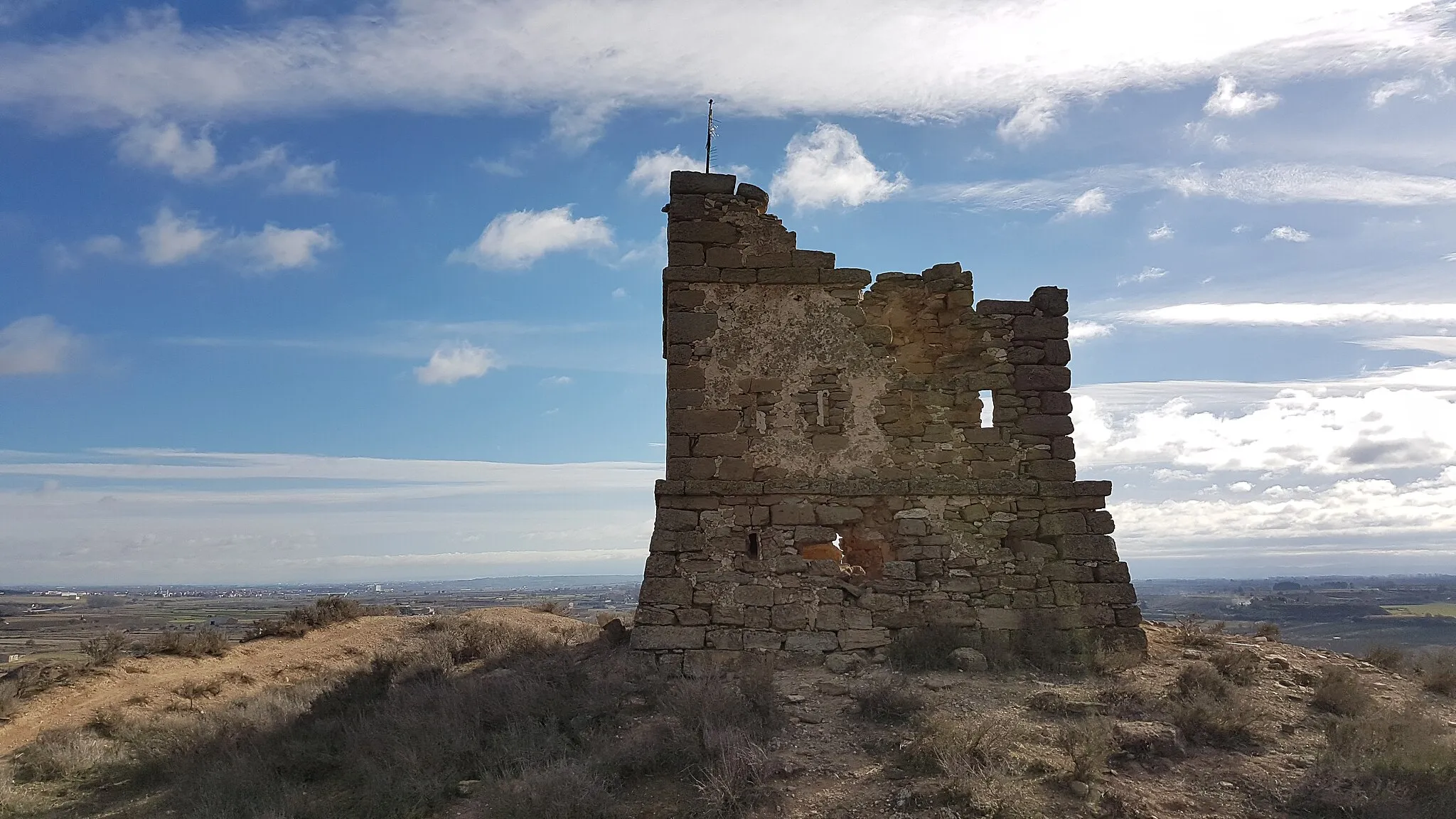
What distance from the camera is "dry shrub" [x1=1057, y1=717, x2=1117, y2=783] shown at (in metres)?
6.08

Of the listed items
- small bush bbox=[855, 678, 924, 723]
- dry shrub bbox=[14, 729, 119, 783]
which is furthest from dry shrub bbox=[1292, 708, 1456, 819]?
dry shrub bbox=[14, 729, 119, 783]

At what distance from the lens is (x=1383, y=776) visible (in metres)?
6.10

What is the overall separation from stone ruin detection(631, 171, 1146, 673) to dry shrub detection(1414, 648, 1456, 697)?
2.90 metres

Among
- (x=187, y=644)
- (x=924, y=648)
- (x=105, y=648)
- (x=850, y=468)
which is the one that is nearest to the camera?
(x=924, y=648)

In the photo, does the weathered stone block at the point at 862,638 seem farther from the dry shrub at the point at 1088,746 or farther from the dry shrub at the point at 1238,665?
the dry shrub at the point at 1238,665

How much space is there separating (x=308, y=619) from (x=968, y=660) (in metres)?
12.9

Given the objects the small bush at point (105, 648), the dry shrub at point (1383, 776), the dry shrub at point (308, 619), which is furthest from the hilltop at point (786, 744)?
the dry shrub at point (308, 619)

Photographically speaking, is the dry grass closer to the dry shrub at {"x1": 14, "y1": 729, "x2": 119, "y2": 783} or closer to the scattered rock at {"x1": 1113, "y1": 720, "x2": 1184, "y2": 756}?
the dry shrub at {"x1": 14, "y1": 729, "x2": 119, "y2": 783}

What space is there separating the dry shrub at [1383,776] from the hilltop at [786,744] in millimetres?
18

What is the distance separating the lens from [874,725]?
7262 millimetres

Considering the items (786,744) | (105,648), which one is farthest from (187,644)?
(786,744)

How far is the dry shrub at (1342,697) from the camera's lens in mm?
7938

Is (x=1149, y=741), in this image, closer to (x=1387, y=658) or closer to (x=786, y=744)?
(x=786, y=744)

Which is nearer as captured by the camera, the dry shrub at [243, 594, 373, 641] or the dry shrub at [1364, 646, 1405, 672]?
the dry shrub at [1364, 646, 1405, 672]
